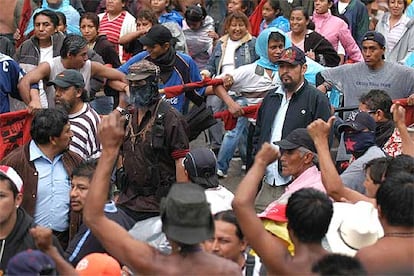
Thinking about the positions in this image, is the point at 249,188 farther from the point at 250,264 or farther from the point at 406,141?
the point at 406,141

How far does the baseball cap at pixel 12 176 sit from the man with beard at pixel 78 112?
3.88ft

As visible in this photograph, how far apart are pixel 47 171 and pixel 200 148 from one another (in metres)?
1.04

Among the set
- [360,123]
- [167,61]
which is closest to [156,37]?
[167,61]

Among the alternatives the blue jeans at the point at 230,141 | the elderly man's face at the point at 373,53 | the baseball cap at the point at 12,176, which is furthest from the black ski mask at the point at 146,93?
the blue jeans at the point at 230,141

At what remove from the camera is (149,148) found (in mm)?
6590

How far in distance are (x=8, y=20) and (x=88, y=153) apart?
429 centimetres

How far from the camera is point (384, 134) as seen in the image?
7.43 m

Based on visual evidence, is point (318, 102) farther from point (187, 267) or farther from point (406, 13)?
point (406, 13)

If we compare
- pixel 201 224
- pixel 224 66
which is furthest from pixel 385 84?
pixel 201 224

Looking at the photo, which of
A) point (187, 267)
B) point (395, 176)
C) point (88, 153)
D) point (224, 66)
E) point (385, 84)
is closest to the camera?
point (187, 267)

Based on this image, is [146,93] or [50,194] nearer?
[50,194]

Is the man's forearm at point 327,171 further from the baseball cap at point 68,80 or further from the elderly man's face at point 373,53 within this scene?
the elderly man's face at point 373,53

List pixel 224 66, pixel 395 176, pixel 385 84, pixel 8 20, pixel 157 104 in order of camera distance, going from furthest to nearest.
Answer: pixel 8 20 → pixel 224 66 → pixel 385 84 → pixel 157 104 → pixel 395 176

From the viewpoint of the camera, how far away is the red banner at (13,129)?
747 cm
